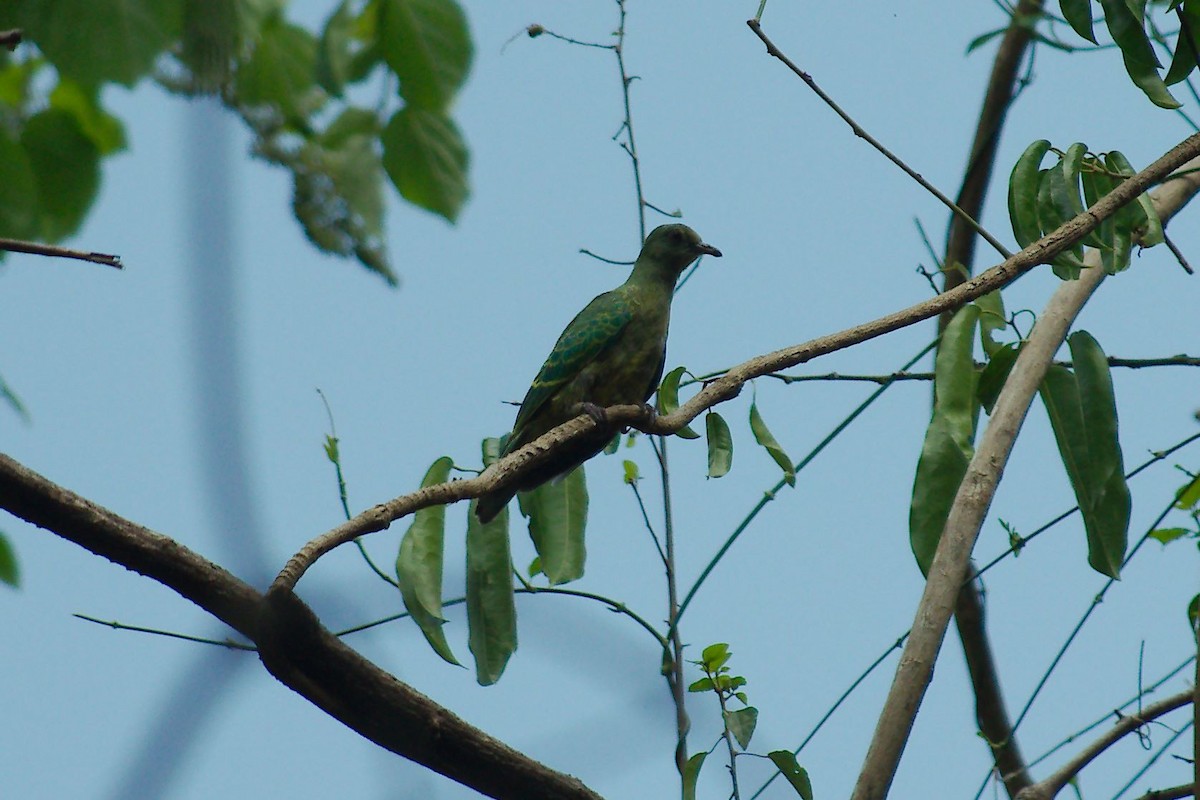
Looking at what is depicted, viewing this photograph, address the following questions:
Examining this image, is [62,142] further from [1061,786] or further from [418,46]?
[1061,786]

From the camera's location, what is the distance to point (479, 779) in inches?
119

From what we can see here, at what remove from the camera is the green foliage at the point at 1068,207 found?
3340mm

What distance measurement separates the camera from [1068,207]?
11.0 ft

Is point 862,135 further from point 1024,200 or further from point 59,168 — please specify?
point 59,168

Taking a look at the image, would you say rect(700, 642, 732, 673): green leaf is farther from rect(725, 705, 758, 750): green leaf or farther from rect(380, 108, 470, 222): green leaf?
rect(380, 108, 470, 222): green leaf

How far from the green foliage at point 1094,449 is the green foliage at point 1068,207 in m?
0.31

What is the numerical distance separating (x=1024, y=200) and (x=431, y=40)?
162 cm

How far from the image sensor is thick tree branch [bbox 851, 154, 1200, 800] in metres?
3.24

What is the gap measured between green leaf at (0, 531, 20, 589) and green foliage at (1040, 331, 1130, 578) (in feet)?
10.6

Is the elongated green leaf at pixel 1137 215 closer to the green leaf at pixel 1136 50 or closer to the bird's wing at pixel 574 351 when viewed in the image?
the green leaf at pixel 1136 50

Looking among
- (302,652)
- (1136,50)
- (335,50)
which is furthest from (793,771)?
(335,50)

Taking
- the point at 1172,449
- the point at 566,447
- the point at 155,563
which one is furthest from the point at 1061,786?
the point at 155,563

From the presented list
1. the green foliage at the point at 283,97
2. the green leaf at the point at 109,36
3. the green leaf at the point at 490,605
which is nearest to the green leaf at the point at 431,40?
the green foliage at the point at 283,97

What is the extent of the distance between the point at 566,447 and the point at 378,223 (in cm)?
126
